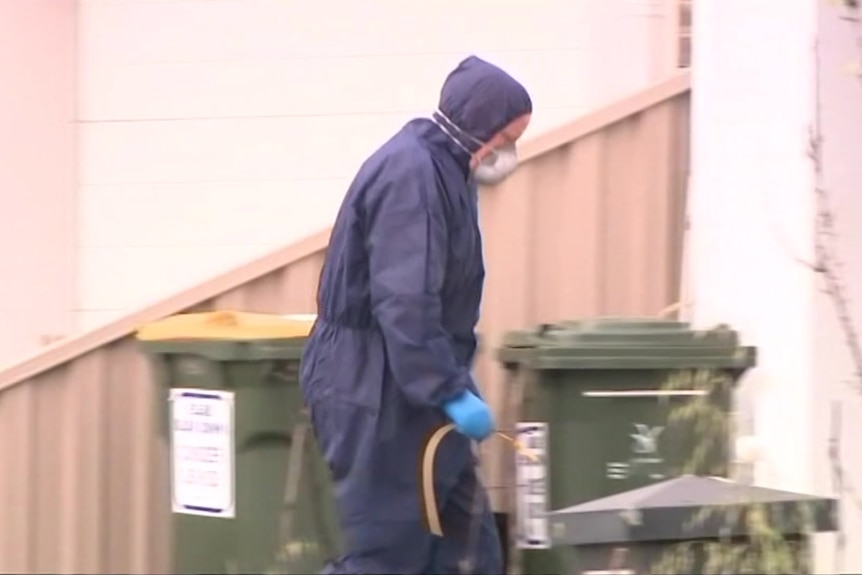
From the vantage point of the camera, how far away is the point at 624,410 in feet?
15.9

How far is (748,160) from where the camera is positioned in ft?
17.9

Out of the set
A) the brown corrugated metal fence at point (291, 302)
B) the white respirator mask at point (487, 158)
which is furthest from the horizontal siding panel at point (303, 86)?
the white respirator mask at point (487, 158)

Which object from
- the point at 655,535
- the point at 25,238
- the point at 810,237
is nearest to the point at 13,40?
the point at 25,238

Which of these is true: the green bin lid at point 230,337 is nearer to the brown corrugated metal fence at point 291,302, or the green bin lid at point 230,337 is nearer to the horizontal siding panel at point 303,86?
the brown corrugated metal fence at point 291,302

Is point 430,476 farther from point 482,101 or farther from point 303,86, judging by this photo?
point 303,86

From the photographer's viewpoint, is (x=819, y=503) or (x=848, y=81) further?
(x=848, y=81)

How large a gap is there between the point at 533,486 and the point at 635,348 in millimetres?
533

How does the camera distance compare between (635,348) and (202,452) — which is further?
(202,452)

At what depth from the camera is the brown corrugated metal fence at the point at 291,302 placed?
594cm

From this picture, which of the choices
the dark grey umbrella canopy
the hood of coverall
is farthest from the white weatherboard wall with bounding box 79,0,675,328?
the dark grey umbrella canopy

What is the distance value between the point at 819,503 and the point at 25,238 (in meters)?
4.09

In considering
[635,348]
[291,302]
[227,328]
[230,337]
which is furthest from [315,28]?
[635,348]

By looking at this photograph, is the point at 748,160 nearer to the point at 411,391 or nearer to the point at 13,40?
the point at 411,391

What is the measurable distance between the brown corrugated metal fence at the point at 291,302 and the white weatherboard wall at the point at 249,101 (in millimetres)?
661
